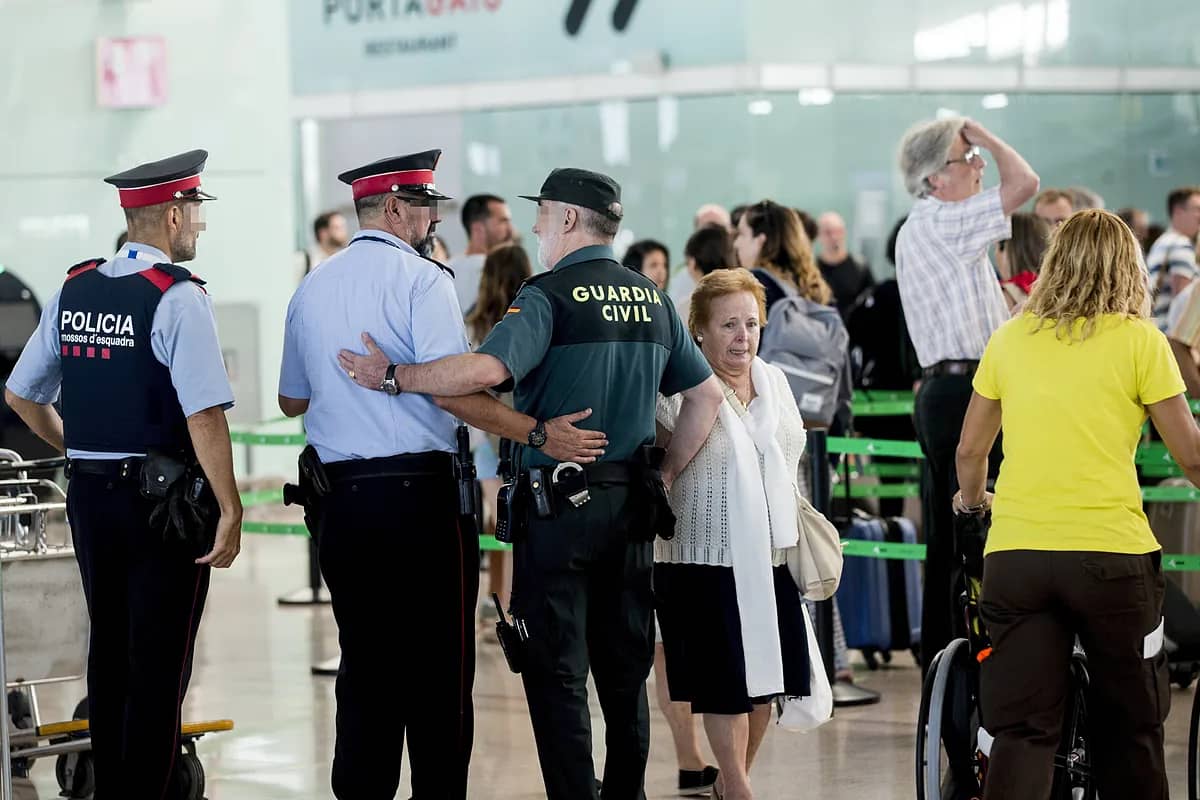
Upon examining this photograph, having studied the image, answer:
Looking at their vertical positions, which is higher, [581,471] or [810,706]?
[581,471]

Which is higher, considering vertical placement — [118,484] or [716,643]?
[118,484]

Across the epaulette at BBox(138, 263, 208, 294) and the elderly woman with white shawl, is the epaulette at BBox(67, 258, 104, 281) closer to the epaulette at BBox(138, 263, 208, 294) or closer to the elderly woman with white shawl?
the epaulette at BBox(138, 263, 208, 294)

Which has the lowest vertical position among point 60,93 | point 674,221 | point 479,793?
point 479,793

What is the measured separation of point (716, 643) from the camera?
454cm

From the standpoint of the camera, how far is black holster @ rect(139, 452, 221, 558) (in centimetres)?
410

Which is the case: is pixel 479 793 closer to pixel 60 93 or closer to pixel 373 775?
pixel 373 775

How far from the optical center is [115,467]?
416 centimetres

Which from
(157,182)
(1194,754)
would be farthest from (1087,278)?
(157,182)

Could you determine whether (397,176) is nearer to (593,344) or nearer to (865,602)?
(593,344)

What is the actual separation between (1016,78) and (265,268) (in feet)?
19.2

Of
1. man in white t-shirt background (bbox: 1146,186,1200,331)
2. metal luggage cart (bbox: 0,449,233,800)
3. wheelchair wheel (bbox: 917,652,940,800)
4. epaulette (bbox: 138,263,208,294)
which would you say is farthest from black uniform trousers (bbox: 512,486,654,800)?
man in white t-shirt background (bbox: 1146,186,1200,331)

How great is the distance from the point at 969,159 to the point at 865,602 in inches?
77.7

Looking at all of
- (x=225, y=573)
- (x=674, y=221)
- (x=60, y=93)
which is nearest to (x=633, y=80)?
(x=674, y=221)

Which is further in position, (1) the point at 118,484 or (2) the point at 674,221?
(2) the point at 674,221
